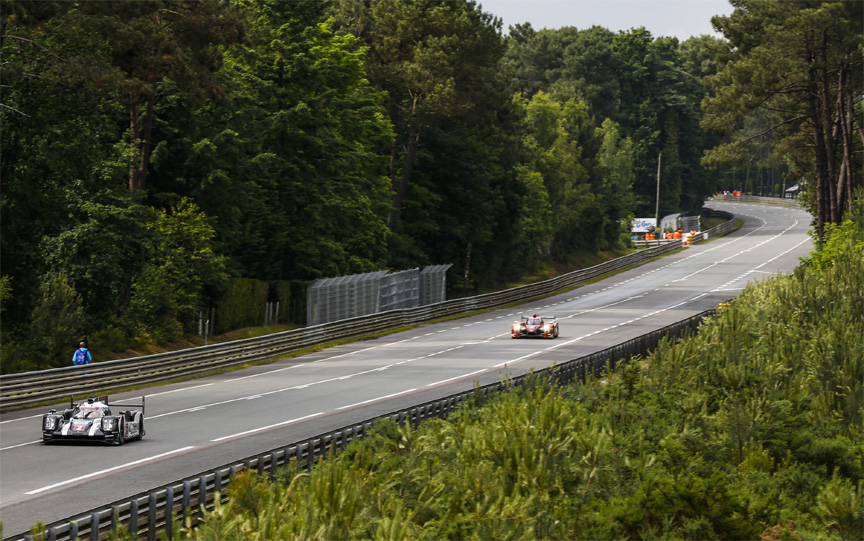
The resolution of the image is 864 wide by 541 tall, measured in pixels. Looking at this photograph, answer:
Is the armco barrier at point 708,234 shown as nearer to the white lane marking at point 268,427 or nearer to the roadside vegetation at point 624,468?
the white lane marking at point 268,427

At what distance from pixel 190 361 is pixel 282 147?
21.7 metres

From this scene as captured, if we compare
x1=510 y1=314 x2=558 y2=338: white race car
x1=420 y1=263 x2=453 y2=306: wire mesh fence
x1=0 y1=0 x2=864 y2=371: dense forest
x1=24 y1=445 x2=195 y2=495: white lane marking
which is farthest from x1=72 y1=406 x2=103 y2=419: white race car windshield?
x1=420 y1=263 x2=453 y2=306: wire mesh fence

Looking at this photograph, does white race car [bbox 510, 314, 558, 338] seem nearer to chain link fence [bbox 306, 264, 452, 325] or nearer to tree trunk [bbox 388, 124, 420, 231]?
chain link fence [bbox 306, 264, 452, 325]

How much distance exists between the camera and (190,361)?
34031 mm

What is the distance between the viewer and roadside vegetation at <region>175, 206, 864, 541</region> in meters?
11.2

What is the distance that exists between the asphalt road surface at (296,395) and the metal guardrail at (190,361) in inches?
27.8

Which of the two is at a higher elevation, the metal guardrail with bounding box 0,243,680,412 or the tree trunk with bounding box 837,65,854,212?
the tree trunk with bounding box 837,65,854,212

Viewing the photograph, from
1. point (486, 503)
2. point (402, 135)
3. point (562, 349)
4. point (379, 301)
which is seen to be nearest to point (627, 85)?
point (402, 135)

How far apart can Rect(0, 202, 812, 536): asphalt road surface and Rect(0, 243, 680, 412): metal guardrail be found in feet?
2.32

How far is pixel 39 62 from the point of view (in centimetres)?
3114

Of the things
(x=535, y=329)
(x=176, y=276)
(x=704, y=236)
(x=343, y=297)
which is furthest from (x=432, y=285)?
(x=704, y=236)

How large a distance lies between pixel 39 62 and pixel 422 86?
33.1 meters

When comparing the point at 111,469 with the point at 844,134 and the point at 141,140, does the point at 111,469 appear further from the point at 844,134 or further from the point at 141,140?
the point at 844,134

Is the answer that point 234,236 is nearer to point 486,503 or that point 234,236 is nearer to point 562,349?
point 562,349
